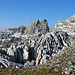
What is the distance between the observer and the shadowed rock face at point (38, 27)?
432ft

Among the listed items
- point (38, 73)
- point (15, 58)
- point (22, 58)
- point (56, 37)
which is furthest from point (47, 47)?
point (38, 73)

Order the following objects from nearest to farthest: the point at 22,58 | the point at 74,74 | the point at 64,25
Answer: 1. the point at 74,74
2. the point at 22,58
3. the point at 64,25

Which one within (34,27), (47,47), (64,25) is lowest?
(47,47)

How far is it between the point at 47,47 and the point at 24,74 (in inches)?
1371

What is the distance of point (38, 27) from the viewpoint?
13350 cm

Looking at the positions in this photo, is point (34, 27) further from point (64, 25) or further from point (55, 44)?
point (55, 44)

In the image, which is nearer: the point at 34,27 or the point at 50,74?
the point at 50,74

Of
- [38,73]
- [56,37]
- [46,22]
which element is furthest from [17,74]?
[46,22]

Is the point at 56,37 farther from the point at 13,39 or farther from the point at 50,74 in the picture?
the point at 13,39

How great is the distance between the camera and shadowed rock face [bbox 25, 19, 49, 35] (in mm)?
131750

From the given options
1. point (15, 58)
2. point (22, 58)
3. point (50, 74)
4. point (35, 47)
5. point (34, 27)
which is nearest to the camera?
point (50, 74)

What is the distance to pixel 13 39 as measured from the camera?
4980 inches

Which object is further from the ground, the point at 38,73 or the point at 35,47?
the point at 35,47

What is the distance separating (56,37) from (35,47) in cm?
1732
